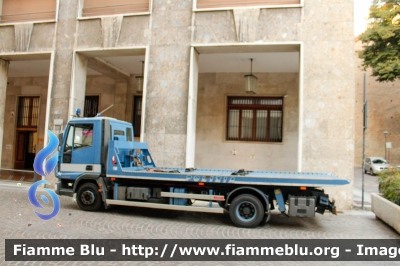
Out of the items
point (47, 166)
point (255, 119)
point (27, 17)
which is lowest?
point (47, 166)

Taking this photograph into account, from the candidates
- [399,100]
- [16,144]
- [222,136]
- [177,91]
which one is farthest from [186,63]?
[399,100]

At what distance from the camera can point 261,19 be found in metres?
11.2

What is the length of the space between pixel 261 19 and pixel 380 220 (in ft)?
24.0

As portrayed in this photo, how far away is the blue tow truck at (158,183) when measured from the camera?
750 centimetres

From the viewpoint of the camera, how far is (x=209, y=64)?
14.7 metres

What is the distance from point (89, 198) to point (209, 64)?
8.40 metres

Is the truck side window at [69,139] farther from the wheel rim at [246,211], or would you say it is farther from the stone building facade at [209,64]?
the wheel rim at [246,211]

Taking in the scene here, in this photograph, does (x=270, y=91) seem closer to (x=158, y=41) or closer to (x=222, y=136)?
(x=222, y=136)

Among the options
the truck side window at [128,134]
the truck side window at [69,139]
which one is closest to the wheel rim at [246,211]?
the truck side window at [128,134]

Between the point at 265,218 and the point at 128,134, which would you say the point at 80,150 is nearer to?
the point at 128,134

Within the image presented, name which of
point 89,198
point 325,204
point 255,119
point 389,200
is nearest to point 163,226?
point 89,198

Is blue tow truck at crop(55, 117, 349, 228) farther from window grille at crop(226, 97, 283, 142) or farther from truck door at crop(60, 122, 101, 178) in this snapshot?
window grille at crop(226, 97, 283, 142)

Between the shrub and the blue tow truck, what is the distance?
1791 millimetres

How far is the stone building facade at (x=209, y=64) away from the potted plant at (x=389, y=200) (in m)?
1.09
